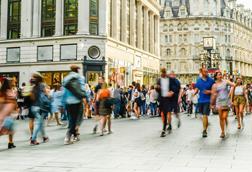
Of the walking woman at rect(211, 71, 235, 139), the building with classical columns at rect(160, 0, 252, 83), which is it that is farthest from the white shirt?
the building with classical columns at rect(160, 0, 252, 83)

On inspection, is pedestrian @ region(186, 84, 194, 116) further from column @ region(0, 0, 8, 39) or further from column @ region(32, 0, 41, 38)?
column @ region(0, 0, 8, 39)

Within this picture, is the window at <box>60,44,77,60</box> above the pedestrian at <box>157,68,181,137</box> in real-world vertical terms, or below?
above

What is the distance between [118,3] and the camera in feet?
149

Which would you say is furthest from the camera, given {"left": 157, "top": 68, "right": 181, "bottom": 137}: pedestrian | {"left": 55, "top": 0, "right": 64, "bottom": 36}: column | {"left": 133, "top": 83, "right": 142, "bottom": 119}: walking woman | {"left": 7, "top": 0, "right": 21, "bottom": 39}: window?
{"left": 7, "top": 0, "right": 21, "bottom": 39}: window

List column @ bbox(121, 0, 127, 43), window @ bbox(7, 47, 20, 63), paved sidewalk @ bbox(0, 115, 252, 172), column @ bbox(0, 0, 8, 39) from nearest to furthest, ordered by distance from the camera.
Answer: paved sidewalk @ bbox(0, 115, 252, 172), window @ bbox(7, 47, 20, 63), column @ bbox(0, 0, 8, 39), column @ bbox(121, 0, 127, 43)

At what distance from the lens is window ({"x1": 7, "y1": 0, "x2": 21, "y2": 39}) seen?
137ft

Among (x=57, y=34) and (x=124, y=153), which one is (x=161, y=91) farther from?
(x=57, y=34)

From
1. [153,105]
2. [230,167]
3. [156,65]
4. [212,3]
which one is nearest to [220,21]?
[212,3]

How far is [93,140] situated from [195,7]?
8368 centimetres

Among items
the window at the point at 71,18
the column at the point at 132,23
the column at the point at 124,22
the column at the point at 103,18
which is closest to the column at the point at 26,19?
the window at the point at 71,18

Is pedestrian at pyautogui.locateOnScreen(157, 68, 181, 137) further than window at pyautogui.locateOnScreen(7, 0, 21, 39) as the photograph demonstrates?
No

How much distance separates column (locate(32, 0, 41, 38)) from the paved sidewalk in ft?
99.1

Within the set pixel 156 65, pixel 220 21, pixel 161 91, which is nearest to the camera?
pixel 161 91

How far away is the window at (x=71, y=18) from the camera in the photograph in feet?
129
